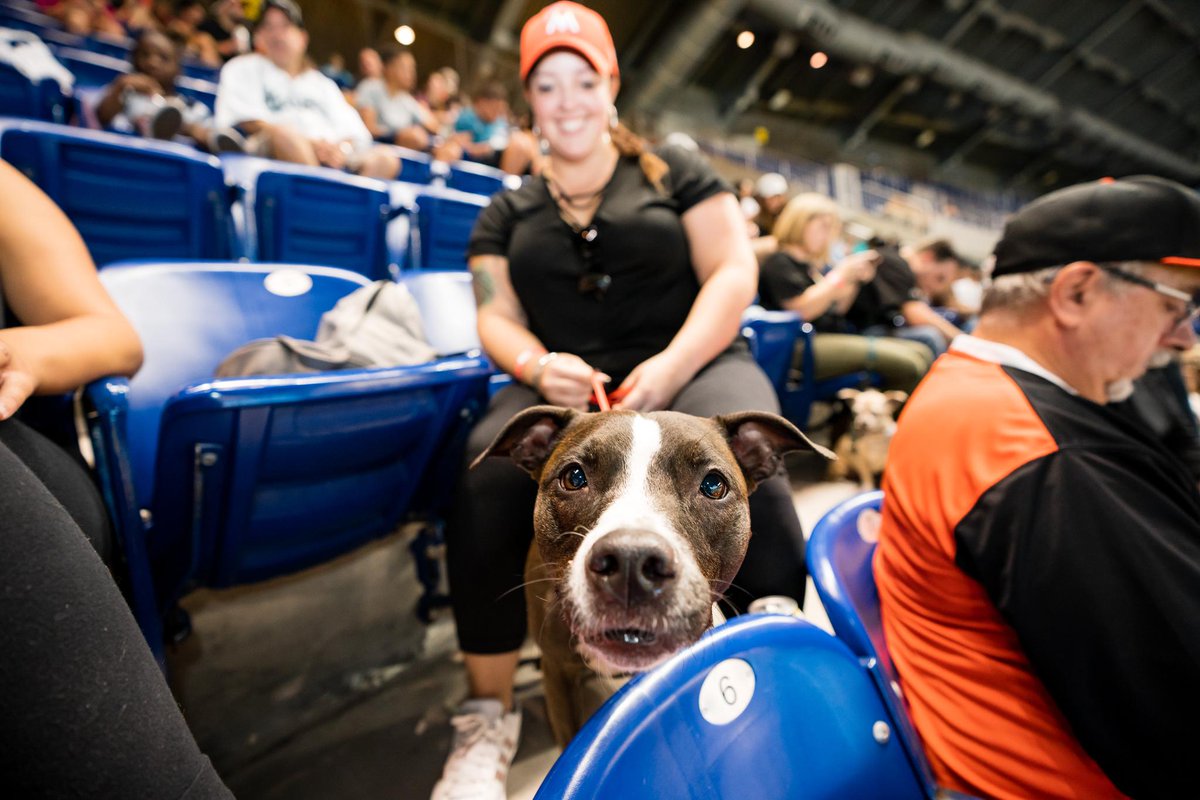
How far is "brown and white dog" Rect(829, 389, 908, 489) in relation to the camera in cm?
336

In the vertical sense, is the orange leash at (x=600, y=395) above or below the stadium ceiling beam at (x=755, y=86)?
below

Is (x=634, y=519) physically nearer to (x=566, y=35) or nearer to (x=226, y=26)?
(x=566, y=35)

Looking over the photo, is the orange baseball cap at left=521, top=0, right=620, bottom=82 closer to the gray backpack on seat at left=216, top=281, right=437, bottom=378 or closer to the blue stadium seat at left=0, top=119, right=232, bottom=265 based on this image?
the gray backpack on seat at left=216, top=281, right=437, bottom=378

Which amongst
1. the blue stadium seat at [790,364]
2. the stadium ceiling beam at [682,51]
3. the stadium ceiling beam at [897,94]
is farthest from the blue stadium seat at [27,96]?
the stadium ceiling beam at [897,94]

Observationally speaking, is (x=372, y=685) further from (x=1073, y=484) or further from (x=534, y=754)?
(x=1073, y=484)

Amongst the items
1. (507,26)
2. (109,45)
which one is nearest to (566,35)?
(109,45)

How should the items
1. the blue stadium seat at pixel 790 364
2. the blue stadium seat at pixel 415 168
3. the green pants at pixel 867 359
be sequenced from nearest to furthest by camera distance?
the blue stadium seat at pixel 790 364 < the green pants at pixel 867 359 < the blue stadium seat at pixel 415 168

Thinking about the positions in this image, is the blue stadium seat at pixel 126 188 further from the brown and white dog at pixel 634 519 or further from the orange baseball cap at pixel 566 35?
the brown and white dog at pixel 634 519

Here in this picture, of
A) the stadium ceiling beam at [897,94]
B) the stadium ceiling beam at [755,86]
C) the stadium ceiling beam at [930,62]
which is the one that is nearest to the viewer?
the stadium ceiling beam at [930,62]

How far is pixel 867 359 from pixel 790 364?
2.66 feet

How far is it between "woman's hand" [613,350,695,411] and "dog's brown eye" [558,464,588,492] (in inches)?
7.7

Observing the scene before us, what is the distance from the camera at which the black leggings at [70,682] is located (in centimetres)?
50

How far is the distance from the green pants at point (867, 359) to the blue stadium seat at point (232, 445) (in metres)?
3.00

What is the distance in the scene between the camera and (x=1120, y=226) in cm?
118
